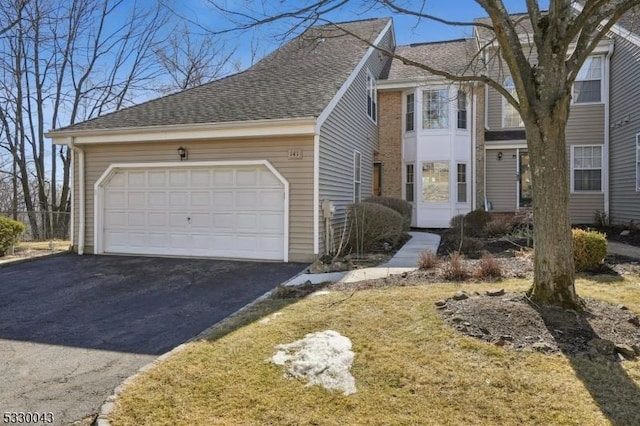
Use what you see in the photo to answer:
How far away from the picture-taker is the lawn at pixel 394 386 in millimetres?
3119

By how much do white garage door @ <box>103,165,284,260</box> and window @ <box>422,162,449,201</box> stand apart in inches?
306

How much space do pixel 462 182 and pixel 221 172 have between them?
919cm

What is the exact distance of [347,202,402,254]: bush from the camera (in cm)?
1067

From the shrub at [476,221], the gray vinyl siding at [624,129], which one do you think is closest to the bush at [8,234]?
the shrub at [476,221]

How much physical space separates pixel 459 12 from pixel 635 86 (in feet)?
29.8

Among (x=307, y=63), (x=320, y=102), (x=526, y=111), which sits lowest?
(x=526, y=111)

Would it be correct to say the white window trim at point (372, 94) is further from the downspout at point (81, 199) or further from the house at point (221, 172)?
the downspout at point (81, 199)

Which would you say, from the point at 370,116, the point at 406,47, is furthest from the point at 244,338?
the point at 406,47

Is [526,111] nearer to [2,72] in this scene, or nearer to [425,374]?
[425,374]

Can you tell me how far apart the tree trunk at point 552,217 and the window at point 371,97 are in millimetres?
10390

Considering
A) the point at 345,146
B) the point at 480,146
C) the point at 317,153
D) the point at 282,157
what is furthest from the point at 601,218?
the point at 282,157

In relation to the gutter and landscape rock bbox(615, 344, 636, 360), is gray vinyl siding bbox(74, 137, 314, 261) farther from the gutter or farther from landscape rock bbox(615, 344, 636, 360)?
landscape rock bbox(615, 344, 636, 360)

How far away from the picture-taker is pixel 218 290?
7316 mm

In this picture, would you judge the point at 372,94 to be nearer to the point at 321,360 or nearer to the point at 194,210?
the point at 194,210
